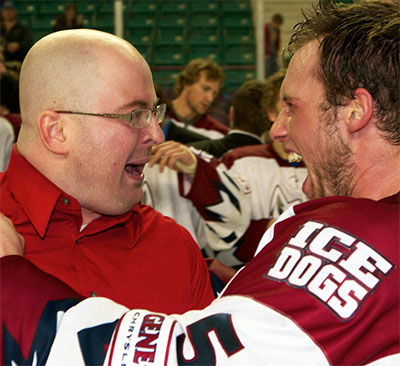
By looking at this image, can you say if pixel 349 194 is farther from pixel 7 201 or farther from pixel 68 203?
pixel 7 201

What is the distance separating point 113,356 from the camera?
3.74 ft

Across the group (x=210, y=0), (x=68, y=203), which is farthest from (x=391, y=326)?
(x=210, y=0)

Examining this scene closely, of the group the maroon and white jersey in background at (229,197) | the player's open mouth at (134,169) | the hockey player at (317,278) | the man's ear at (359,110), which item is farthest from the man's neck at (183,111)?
the man's ear at (359,110)

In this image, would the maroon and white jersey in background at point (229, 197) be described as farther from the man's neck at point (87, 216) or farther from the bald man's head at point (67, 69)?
the bald man's head at point (67, 69)

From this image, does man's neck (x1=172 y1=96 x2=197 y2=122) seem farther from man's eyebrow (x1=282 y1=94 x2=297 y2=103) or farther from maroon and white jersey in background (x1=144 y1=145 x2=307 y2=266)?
man's eyebrow (x1=282 y1=94 x2=297 y2=103)

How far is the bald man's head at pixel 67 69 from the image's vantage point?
1.49 meters

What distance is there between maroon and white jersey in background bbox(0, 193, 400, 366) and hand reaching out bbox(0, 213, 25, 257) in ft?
0.17

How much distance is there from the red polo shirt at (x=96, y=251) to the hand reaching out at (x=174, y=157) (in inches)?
29.7

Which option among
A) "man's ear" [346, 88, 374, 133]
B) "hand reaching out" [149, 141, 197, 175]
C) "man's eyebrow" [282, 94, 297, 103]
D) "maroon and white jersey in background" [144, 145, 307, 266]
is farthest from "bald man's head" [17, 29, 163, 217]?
"maroon and white jersey in background" [144, 145, 307, 266]

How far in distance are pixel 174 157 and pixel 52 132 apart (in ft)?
3.27

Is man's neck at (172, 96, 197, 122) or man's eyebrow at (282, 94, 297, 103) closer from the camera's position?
man's eyebrow at (282, 94, 297, 103)

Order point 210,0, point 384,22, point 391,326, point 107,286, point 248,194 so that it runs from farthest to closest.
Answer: point 210,0
point 248,194
point 107,286
point 384,22
point 391,326

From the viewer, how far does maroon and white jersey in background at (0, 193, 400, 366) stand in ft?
3.59

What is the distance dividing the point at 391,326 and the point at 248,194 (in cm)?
188
